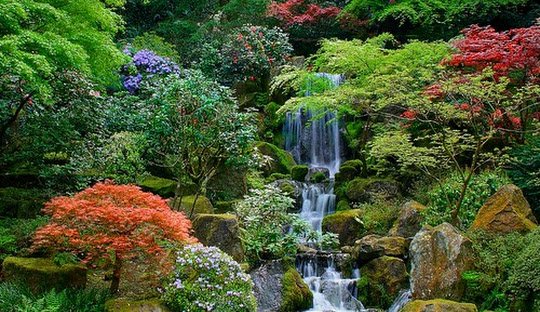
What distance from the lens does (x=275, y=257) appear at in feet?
33.6

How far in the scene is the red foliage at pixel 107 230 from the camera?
6.70 meters

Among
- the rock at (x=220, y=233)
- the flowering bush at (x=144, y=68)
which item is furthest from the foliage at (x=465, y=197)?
the flowering bush at (x=144, y=68)

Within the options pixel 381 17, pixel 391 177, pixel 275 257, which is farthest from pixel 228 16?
pixel 275 257

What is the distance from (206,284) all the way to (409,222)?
5872 millimetres

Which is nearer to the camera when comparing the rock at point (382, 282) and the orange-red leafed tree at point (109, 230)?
the orange-red leafed tree at point (109, 230)

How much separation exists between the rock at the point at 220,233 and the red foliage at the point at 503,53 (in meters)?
6.95

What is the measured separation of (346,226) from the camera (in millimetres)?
12586

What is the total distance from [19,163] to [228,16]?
42.2ft

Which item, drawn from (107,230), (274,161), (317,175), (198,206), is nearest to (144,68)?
(274,161)

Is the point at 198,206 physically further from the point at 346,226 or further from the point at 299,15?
the point at 299,15

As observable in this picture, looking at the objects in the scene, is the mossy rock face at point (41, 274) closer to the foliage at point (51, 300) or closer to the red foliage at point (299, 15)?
the foliage at point (51, 300)

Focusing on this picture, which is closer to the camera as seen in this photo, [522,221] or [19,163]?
[522,221]

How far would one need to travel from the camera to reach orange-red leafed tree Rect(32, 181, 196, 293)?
670 centimetres

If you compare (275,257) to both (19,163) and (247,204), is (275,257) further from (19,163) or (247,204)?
(19,163)
